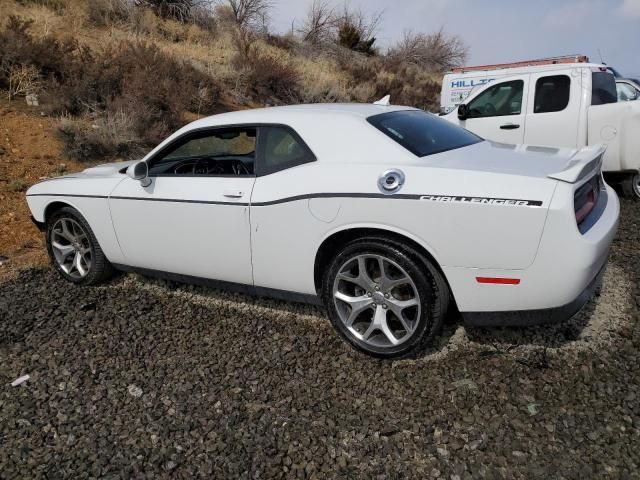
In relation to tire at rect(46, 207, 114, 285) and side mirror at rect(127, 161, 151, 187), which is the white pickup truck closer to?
side mirror at rect(127, 161, 151, 187)

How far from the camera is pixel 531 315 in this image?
2.83m

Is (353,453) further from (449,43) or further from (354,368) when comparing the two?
(449,43)

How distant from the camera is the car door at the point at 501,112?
24.5ft

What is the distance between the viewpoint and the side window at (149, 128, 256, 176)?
3.88 m

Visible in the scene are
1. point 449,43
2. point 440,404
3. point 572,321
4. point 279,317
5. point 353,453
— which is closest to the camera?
point 353,453

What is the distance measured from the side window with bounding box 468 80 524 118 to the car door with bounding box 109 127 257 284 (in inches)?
186

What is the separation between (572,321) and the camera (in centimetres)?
354

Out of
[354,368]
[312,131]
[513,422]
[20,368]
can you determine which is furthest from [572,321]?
[20,368]

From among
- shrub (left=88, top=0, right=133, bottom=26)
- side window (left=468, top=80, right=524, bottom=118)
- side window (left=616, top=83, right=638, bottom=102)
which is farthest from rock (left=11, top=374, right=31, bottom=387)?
shrub (left=88, top=0, right=133, bottom=26)

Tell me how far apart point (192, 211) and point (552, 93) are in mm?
5838

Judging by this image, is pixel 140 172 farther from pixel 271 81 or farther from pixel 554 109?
pixel 271 81

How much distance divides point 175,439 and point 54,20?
14363mm

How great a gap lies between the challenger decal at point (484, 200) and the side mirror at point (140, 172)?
218 centimetres

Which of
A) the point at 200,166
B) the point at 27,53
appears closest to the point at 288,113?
the point at 200,166
